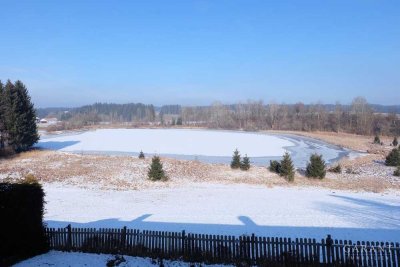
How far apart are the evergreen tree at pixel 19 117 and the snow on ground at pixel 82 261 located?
45.0 metres

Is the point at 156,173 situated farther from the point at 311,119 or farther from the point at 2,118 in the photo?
the point at 311,119

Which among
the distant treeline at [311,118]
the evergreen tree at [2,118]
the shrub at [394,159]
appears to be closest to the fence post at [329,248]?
the shrub at [394,159]

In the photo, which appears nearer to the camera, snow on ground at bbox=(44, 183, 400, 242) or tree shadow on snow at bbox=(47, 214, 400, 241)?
tree shadow on snow at bbox=(47, 214, 400, 241)

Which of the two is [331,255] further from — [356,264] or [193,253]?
[193,253]

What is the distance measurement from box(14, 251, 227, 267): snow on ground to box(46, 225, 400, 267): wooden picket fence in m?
0.47

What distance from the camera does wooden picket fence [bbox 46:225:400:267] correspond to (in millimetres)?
12570

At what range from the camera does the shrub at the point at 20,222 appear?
1313 cm

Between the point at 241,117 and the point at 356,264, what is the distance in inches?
6729

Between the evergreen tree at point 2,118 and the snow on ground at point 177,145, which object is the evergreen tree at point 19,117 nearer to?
the evergreen tree at point 2,118

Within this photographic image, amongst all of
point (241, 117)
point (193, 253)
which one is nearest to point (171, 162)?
point (193, 253)

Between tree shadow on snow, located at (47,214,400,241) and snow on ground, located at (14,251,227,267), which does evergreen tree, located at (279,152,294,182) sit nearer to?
tree shadow on snow, located at (47,214,400,241)

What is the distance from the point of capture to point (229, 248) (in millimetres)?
13766

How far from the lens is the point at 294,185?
36.4 meters

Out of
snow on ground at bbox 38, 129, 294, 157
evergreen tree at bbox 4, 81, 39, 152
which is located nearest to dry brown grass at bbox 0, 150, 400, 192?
evergreen tree at bbox 4, 81, 39, 152
